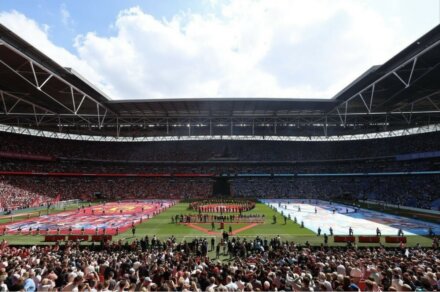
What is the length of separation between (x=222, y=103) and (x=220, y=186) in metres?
28.7

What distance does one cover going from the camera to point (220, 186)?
225ft

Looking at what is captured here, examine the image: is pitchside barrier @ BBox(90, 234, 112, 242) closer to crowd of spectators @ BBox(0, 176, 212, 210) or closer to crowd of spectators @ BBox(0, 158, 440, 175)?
crowd of spectators @ BBox(0, 176, 212, 210)

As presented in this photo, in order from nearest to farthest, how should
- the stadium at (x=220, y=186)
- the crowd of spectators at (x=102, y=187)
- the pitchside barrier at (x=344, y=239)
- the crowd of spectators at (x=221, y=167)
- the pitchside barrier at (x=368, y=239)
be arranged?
the stadium at (x=220, y=186) → the pitchside barrier at (x=344, y=239) → the pitchside barrier at (x=368, y=239) → the crowd of spectators at (x=102, y=187) → the crowd of spectators at (x=221, y=167)

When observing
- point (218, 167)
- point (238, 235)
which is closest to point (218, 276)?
point (238, 235)

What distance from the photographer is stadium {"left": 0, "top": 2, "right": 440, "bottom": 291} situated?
11344 millimetres

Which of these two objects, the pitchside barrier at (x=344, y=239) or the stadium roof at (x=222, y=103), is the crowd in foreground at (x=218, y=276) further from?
the stadium roof at (x=222, y=103)

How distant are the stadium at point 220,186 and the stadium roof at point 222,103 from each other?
283mm

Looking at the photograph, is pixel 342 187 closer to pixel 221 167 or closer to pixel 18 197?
pixel 221 167

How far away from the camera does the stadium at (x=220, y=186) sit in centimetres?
1134

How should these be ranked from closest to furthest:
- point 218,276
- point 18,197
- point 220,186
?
Result: point 218,276 < point 18,197 < point 220,186

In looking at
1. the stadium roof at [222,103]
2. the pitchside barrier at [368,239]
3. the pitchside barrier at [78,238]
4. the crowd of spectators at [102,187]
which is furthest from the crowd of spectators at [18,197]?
the pitchside barrier at [368,239]

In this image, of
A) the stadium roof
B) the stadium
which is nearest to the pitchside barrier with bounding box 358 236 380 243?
the stadium

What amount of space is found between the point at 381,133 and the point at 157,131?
5776cm

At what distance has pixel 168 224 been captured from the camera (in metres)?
31.5
